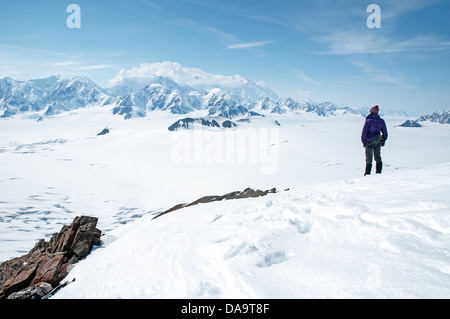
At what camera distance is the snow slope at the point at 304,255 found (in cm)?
368

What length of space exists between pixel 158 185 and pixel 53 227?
4035 centimetres

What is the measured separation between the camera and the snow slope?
3.68m

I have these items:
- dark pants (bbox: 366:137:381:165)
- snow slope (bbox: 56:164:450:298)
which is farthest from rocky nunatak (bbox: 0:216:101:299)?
dark pants (bbox: 366:137:381:165)

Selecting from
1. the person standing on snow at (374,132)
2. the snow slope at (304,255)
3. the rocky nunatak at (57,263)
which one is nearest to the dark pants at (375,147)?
the person standing on snow at (374,132)

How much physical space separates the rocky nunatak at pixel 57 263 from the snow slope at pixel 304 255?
2995mm

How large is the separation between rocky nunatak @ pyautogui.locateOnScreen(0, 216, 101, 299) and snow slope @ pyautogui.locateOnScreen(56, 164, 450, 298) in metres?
2.99

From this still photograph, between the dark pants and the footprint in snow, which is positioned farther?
the dark pants

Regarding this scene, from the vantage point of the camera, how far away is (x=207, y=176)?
99562 mm

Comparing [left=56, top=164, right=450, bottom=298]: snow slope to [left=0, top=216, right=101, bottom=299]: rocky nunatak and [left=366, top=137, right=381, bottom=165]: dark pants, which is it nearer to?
[left=0, top=216, right=101, bottom=299]: rocky nunatak

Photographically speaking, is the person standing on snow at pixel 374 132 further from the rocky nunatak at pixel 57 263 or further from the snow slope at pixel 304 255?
the rocky nunatak at pixel 57 263
